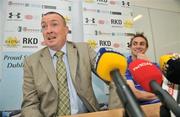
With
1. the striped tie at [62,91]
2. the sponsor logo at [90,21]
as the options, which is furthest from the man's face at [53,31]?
the sponsor logo at [90,21]

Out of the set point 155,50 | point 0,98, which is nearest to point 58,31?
point 0,98

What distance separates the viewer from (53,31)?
176 centimetres

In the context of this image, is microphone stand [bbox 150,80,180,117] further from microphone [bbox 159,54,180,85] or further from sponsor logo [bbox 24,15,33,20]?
sponsor logo [bbox 24,15,33,20]

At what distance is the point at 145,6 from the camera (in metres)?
3.57

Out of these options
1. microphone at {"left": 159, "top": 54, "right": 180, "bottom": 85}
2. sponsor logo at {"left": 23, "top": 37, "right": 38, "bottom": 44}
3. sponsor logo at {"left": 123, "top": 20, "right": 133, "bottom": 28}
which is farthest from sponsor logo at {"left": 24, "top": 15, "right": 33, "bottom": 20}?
microphone at {"left": 159, "top": 54, "right": 180, "bottom": 85}

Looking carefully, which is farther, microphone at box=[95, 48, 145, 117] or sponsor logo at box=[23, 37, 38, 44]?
sponsor logo at box=[23, 37, 38, 44]

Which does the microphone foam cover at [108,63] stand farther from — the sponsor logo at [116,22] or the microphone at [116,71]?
the sponsor logo at [116,22]

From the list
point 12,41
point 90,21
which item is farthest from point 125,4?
point 12,41

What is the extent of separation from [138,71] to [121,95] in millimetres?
166

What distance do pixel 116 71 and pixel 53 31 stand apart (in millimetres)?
1260

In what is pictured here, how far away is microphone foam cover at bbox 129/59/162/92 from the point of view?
22.2 inches

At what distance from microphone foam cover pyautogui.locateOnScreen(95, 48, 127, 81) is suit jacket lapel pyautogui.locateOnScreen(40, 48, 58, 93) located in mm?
938

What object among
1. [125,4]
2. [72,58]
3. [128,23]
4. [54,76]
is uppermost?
[125,4]

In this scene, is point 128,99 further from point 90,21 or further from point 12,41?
point 90,21
